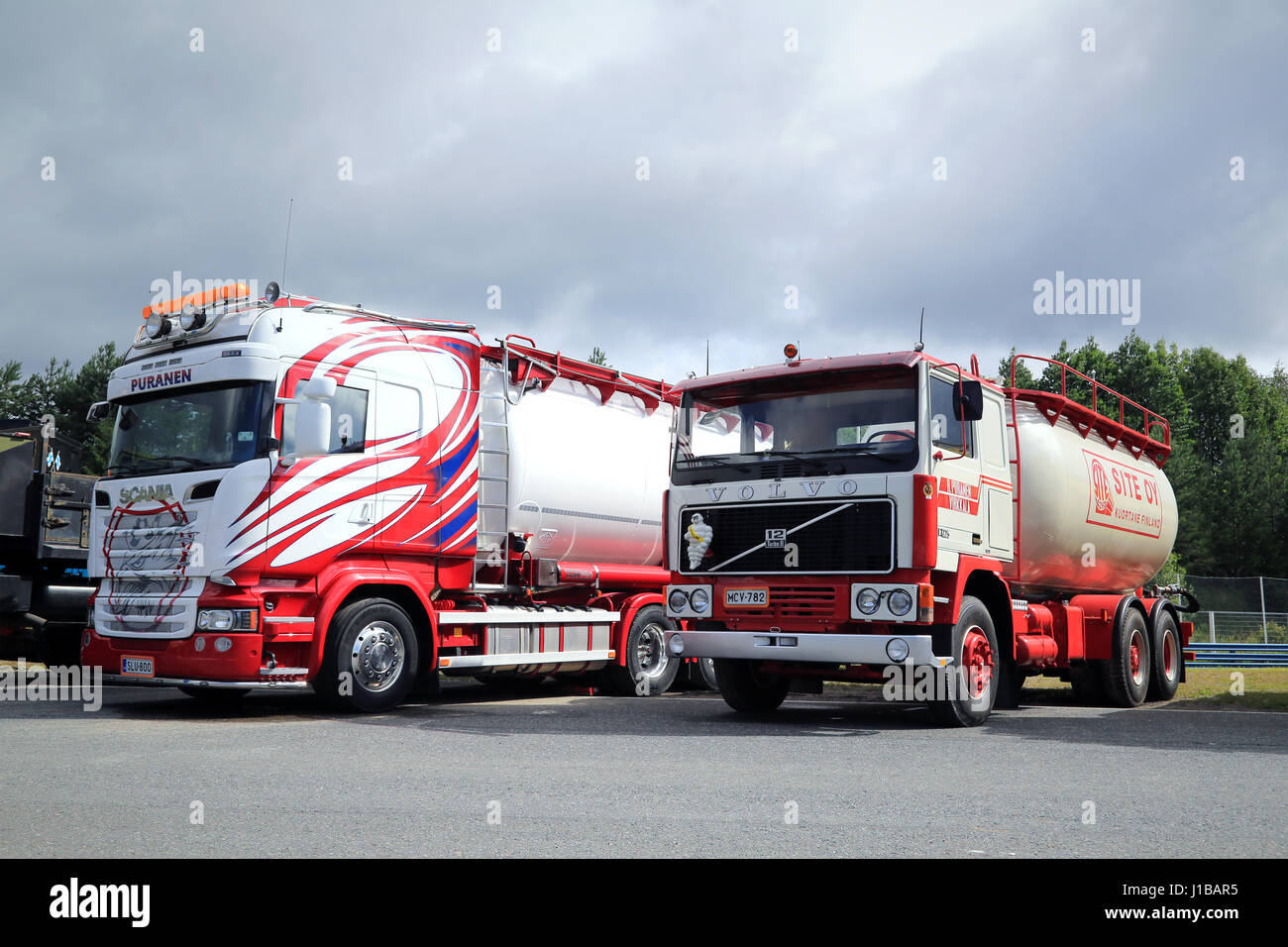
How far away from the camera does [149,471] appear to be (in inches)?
442

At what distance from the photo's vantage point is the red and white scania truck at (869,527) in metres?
10.2

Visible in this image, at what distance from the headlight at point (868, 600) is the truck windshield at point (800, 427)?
1063mm

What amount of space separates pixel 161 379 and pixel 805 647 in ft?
21.7

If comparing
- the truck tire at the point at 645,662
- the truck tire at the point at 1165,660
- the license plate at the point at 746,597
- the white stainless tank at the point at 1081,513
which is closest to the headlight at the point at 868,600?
the license plate at the point at 746,597

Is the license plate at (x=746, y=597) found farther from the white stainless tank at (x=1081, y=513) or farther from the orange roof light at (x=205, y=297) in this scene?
the orange roof light at (x=205, y=297)

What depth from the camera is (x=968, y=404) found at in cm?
1077

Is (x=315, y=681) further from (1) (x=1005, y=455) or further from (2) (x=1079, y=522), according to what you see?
(2) (x=1079, y=522)

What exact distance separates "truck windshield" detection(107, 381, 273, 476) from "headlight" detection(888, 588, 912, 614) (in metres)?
5.69

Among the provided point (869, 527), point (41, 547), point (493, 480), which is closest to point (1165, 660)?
point (869, 527)

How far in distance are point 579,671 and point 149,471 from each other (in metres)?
5.84
